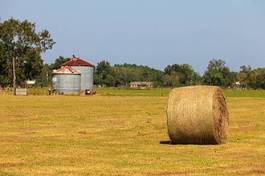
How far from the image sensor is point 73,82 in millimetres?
95312

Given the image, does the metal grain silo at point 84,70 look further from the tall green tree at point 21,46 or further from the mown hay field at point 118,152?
the mown hay field at point 118,152

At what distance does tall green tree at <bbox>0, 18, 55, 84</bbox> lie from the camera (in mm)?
109375

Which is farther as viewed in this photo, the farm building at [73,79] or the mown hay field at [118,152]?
the farm building at [73,79]

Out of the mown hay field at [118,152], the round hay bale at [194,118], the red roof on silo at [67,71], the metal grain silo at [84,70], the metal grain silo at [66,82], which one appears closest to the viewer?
the mown hay field at [118,152]

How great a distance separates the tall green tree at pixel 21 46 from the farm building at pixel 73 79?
35.1 ft

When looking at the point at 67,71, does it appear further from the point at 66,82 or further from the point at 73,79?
the point at 66,82

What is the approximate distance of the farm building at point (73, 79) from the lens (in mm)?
94312

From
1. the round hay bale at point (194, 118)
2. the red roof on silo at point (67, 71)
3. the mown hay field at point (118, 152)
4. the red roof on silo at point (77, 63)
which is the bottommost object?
the mown hay field at point (118, 152)

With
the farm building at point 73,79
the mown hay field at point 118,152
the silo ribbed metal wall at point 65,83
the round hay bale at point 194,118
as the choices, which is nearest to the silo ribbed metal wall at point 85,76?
the farm building at point 73,79

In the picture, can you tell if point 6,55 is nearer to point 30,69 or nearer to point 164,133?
point 30,69

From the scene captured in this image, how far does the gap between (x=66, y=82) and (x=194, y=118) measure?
3035 inches

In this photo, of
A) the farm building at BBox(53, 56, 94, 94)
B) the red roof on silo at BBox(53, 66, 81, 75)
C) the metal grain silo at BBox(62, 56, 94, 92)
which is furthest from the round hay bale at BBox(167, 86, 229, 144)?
the metal grain silo at BBox(62, 56, 94, 92)

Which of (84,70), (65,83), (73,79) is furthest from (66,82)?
(84,70)

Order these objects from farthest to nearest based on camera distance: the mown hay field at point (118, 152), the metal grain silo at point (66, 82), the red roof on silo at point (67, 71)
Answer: the red roof on silo at point (67, 71) → the metal grain silo at point (66, 82) → the mown hay field at point (118, 152)
